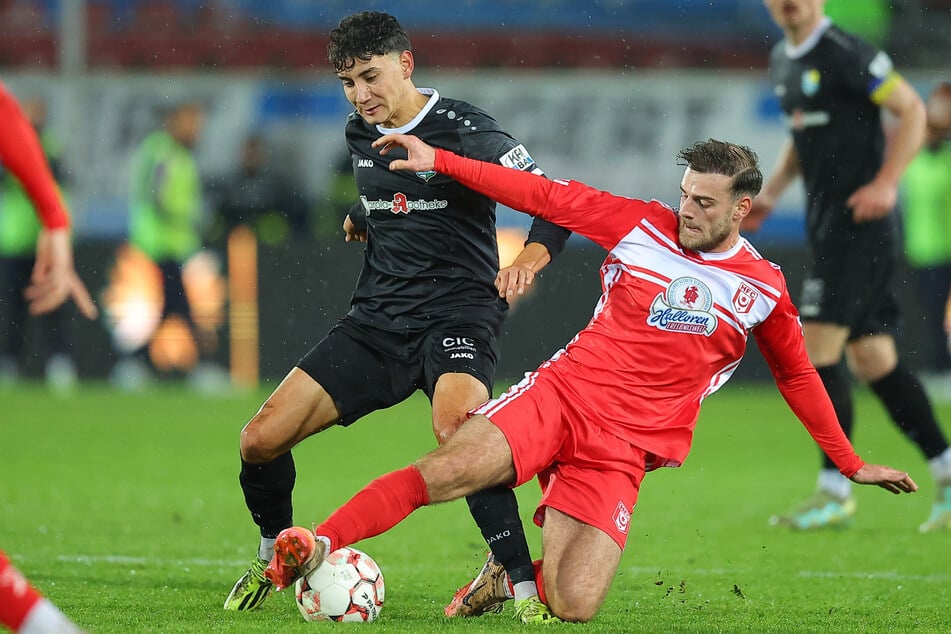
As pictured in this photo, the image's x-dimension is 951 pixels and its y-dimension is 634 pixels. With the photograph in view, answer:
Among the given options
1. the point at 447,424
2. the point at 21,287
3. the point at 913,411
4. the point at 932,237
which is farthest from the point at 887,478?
the point at 932,237

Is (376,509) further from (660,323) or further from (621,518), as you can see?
(660,323)

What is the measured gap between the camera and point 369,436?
10875mm

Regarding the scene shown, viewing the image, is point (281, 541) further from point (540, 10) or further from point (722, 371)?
point (540, 10)

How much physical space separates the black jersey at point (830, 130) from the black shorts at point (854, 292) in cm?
11

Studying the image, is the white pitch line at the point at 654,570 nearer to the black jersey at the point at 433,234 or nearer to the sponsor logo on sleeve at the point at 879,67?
the black jersey at the point at 433,234

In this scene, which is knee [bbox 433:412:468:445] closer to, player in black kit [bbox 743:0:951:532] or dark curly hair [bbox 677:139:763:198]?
dark curly hair [bbox 677:139:763:198]

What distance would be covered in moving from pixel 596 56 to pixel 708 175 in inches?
587

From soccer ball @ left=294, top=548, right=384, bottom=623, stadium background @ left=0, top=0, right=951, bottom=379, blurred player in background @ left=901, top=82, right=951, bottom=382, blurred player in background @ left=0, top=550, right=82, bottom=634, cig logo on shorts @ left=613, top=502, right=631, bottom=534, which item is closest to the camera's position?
blurred player in background @ left=0, top=550, right=82, bottom=634

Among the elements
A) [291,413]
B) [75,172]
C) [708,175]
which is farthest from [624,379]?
[75,172]

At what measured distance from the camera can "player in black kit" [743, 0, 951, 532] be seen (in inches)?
279

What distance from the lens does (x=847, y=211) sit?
7.34m

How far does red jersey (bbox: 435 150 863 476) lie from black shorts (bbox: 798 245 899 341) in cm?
234

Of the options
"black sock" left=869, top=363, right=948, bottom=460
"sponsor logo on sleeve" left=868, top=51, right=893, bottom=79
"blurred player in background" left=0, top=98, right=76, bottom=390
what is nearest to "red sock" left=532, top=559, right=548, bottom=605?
"black sock" left=869, top=363, right=948, bottom=460

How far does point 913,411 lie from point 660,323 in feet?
9.32
